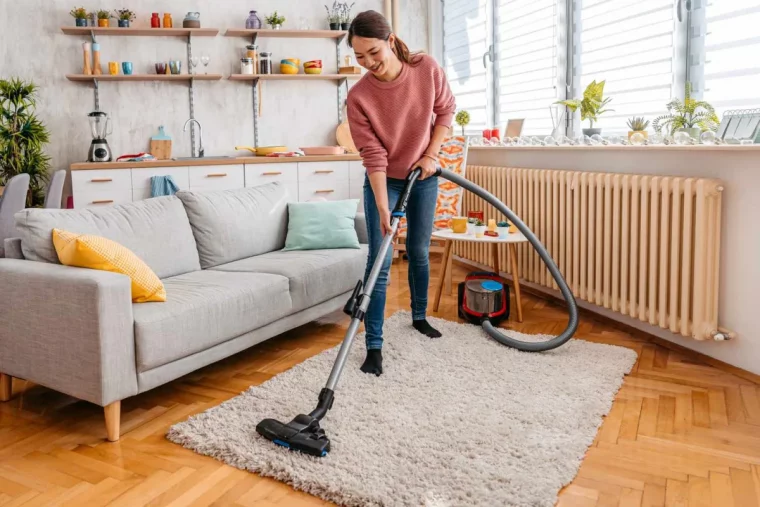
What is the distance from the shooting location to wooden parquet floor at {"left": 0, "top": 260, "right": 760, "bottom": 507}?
5.97 feet

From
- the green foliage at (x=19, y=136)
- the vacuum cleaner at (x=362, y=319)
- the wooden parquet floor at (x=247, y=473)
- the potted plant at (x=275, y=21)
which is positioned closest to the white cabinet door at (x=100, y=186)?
the green foliage at (x=19, y=136)

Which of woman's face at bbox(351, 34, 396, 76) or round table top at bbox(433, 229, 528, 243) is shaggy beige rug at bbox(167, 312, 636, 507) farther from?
woman's face at bbox(351, 34, 396, 76)

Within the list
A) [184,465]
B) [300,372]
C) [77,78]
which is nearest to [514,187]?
[300,372]

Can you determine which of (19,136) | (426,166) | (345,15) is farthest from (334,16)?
(426,166)

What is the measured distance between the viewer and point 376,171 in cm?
262

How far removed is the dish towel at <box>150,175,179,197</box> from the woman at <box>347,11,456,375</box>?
2.54 metres

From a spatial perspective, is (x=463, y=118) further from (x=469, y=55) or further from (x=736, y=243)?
(x=736, y=243)

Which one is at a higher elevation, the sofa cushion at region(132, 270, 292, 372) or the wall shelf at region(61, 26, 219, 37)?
the wall shelf at region(61, 26, 219, 37)

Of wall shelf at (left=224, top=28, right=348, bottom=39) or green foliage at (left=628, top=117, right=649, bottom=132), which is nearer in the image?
green foliage at (left=628, top=117, right=649, bottom=132)

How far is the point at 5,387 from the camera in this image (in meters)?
2.55

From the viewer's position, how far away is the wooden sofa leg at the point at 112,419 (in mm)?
2176

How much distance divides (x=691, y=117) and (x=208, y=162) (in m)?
3.34

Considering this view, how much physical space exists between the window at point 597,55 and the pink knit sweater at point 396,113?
1.42 meters

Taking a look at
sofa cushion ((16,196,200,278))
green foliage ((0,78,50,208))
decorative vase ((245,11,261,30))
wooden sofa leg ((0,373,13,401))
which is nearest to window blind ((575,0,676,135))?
sofa cushion ((16,196,200,278))
